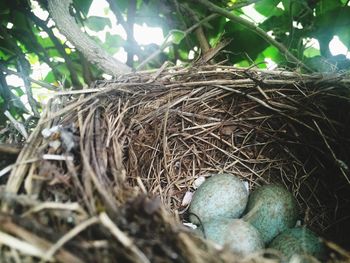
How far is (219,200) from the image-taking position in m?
1.41

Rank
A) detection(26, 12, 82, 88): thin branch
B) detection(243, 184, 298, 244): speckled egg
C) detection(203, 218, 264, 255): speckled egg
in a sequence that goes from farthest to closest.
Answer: detection(26, 12, 82, 88): thin branch → detection(243, 184, 298, 244): speckled egg → detection(203, 218, 264, 255): speckled egg

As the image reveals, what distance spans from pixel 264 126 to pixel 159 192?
0.47 m

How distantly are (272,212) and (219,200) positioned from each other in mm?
178

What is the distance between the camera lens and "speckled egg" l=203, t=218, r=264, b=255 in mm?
1168

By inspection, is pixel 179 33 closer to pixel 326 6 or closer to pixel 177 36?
pixel 177 36

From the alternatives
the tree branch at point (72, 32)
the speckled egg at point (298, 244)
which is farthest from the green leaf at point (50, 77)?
the speckled egg at point (298, 244)

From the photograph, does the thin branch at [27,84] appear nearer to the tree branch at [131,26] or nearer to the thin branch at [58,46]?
the thin branch at [58,46]

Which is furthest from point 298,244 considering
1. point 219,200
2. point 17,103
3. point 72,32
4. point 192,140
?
point 17,103

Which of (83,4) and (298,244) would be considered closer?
(298,244)

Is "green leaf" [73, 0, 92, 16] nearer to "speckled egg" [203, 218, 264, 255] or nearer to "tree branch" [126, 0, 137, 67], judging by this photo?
"tree branch" [126, 0, 137, 67]

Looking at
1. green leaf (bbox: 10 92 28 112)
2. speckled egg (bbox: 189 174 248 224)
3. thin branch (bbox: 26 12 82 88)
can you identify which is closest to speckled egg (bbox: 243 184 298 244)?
speckled egg (bbox: 189 174 248 224)

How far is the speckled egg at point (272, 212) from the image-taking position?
1.40 m

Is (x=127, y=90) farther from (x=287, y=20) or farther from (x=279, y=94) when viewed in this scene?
(x=287, y=20)

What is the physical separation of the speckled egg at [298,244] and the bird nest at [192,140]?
0.05 metres
